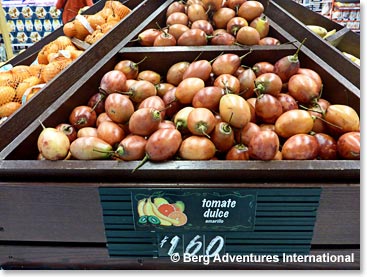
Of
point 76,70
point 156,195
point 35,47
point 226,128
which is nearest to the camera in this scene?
point 156,195

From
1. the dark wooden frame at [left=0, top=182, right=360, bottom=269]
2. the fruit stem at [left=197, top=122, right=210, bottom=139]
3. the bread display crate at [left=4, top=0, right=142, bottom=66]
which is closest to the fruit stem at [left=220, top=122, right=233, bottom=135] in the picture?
the fruit stem at [left=197, top=122, right=210, bottom=139]

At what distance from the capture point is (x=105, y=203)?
3.02 ft

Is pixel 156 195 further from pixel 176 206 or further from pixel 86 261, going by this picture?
pixel 86 261

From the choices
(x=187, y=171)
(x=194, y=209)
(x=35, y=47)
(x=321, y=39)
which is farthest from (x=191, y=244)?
(x=35, y=47)

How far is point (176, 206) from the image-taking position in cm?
90

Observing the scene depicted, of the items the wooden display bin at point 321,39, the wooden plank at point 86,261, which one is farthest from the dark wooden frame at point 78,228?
the wooden display bin at point 321,39

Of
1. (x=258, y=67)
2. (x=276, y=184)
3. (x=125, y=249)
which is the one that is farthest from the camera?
(x=258, y=67)

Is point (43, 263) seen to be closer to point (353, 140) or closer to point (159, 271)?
point (159, 271)

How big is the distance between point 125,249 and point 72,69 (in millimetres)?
731

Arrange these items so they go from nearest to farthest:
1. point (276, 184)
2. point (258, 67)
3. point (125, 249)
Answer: point (276, 184)
point (125, 249)
point (258, 67)

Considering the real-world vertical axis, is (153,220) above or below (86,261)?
above

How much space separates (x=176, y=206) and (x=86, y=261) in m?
0.37

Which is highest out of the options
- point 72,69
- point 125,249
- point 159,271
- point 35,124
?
point 72,69

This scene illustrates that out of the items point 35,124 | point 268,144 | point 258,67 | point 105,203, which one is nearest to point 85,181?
point 105,203
